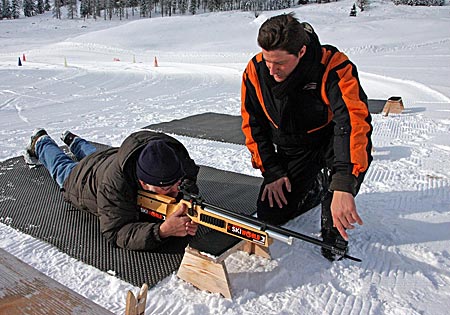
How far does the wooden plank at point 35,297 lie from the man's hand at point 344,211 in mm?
1362

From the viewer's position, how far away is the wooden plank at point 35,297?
148 centimetres

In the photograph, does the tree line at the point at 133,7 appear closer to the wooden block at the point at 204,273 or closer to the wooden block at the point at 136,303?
the wooden block at the point at 204,273

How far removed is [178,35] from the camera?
104 feet

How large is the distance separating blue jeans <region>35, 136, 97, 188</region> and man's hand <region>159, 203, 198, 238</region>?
157 cm

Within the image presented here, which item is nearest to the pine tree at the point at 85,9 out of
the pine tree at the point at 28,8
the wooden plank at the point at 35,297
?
the pine tree at the point at 28,8

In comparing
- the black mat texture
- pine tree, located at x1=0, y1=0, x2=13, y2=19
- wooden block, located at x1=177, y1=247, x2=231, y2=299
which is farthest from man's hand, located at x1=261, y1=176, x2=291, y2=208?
pine tree, located at x1=0, y1=0, x2=13, y2=19

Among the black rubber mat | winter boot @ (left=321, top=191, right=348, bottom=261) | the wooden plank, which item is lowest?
the black rubber mat

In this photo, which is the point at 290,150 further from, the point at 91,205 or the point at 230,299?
the point at 91,205

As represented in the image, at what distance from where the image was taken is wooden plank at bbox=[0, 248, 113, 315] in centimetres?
148

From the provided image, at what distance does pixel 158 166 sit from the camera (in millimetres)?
2479

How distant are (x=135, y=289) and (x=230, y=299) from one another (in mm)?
570

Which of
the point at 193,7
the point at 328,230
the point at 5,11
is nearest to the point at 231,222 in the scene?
the point at 328,230

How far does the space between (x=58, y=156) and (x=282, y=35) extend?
8.58 feet

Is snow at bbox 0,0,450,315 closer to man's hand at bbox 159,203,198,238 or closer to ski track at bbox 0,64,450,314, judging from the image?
ski track at bbox 0,64,450,314
